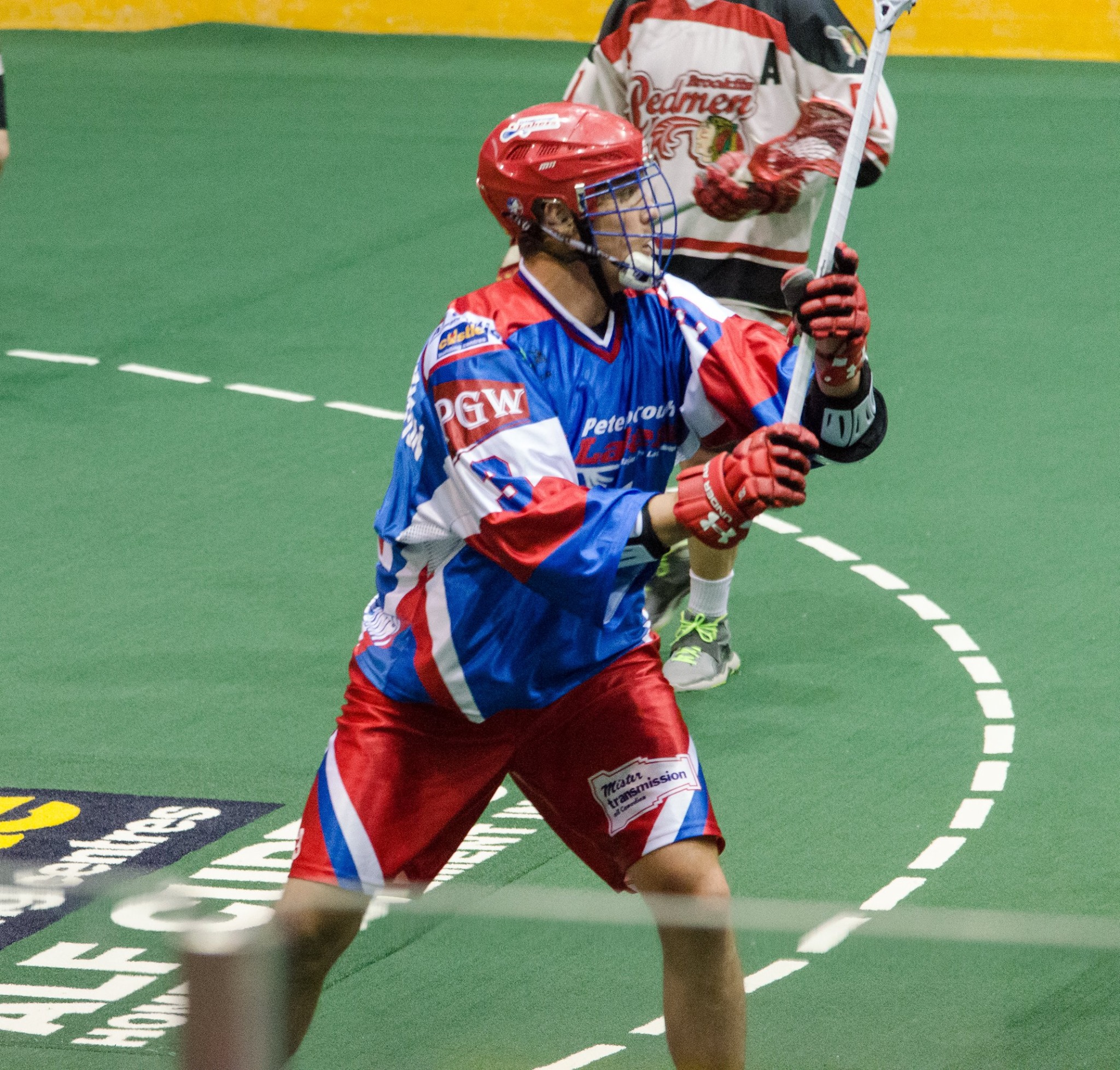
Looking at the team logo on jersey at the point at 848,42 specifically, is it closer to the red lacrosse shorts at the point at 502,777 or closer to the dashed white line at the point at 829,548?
the dashed white line at the point at 829,548

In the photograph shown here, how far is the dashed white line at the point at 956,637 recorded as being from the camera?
275 inches

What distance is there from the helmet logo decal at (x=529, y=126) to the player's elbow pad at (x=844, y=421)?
698 mm

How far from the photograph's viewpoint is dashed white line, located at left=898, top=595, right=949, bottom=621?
726 cm

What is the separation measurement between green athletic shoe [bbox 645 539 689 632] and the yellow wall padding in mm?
11038

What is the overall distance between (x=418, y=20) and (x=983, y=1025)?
17590 millimetres

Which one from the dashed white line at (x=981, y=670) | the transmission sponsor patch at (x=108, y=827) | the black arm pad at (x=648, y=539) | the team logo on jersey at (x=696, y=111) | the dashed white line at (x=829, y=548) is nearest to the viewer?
the black arm pad at (x=648, y=539)

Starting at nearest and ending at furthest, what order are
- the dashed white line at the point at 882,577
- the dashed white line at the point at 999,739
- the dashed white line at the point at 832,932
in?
the dashed white line at the point at 832,932
the dashed white line at the point at 999,739
the dashed white line at the point at 882,577

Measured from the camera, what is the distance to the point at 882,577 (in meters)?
7.66

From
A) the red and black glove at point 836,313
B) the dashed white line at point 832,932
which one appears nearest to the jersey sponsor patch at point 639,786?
the red and black glove at point 836,313

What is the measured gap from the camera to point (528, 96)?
16.5 m

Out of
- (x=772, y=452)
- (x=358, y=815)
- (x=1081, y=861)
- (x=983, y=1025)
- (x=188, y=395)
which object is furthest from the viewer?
(x=188, y=395)

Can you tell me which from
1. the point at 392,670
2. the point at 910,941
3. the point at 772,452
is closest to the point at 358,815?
the point at 392,670

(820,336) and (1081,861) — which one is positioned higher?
(820,336)

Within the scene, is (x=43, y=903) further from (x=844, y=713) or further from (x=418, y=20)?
(x=418, y=20)
